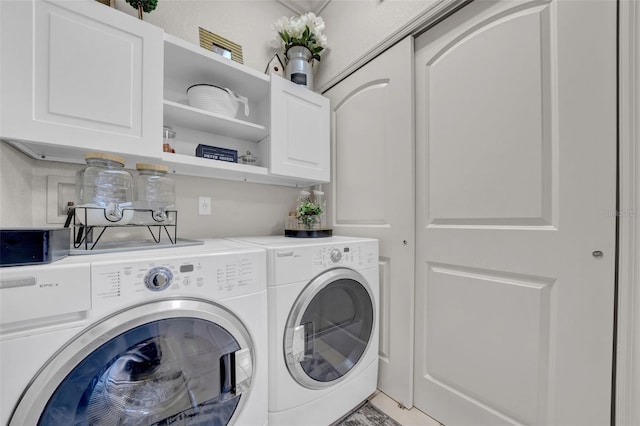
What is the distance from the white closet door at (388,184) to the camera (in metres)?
1.31

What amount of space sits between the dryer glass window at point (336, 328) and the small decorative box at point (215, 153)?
2.97 feet

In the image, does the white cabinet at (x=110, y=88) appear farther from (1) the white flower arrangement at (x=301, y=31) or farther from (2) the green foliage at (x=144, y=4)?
(1) the white flower arrangement at (x=301, y=31)

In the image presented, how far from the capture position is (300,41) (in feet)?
5.38

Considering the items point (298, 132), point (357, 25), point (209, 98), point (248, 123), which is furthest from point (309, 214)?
point (357, 25)

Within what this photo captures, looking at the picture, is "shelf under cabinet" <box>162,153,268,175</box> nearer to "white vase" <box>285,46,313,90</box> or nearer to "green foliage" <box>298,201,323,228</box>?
"green foliage" <box>298,201,323,228</box>

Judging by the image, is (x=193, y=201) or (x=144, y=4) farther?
(x=193, y=201)

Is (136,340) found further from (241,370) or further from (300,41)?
(300,41)

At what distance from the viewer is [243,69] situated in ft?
4.46

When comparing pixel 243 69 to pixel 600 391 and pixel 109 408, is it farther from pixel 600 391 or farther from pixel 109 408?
pixel 600 391

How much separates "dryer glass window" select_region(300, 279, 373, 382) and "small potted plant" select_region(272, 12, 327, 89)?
4.31 feet

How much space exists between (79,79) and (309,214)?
114 cm

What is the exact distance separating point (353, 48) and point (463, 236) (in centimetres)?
135

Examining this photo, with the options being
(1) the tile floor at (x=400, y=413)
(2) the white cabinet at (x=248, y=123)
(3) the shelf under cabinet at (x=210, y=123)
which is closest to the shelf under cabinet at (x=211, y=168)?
(2) the white cabinet at (x=248, y=123)

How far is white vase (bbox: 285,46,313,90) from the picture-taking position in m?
1.59
